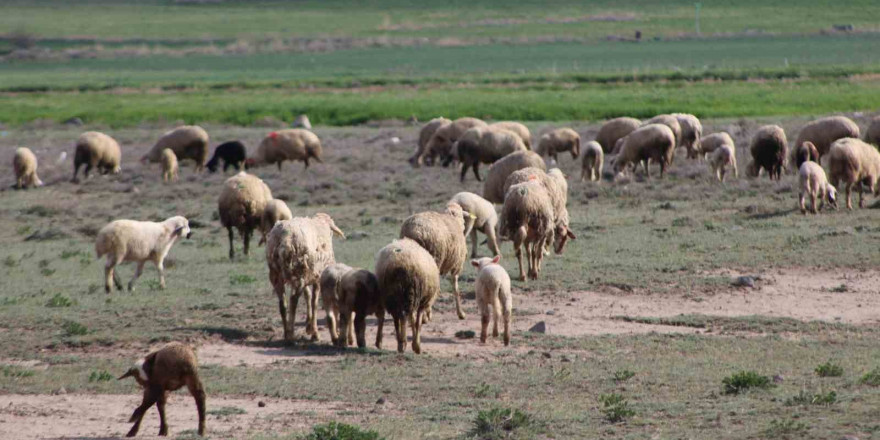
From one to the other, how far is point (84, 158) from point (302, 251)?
2127 centimetres

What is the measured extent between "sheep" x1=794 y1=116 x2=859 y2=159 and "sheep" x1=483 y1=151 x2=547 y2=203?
8520 mm

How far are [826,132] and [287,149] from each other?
14258mm

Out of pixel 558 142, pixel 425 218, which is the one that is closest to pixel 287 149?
pixel 558 142

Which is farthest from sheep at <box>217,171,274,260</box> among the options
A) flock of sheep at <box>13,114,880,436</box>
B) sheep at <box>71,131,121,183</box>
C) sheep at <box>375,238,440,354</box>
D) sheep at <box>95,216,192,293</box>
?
sheep at <box>71,131,121,183</box>

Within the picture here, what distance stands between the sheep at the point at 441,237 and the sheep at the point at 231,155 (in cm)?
1967

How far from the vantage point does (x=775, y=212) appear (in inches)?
917

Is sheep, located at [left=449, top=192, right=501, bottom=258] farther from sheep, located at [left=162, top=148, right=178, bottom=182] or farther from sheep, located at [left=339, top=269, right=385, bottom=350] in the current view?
sheep, located at [left=162, top=148, right=178, bottom=182]

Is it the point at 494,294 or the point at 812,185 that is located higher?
the point at 494,294

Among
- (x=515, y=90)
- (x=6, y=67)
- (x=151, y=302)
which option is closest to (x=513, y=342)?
(x=151, y=302)

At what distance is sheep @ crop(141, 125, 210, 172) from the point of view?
3522 cm

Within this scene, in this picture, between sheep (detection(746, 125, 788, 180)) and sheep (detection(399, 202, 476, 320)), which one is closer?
sheep (detection(399, 202, 476, 320))

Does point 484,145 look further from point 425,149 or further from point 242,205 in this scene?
point 242,205

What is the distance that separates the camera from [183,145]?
35250mm

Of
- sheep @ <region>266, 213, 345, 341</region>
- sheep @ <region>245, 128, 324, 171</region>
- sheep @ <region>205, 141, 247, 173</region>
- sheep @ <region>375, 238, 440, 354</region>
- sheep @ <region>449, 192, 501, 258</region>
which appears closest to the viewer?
sheep @ <region>375, 238, 440, 354</region>
